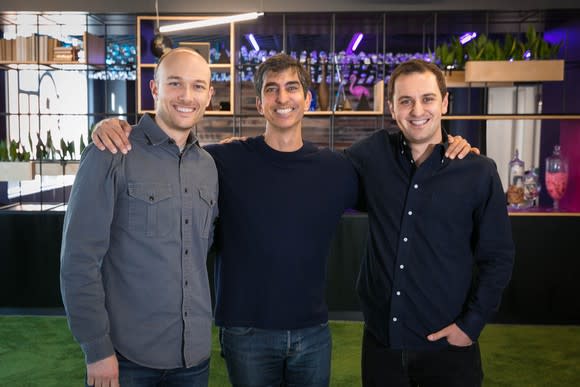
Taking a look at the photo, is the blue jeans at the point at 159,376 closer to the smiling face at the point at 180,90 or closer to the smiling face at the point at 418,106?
the smiling face at the point at 180,90

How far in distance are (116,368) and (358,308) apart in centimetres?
347

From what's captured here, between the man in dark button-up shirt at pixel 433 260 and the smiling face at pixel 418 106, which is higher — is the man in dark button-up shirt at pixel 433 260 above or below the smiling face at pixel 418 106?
below

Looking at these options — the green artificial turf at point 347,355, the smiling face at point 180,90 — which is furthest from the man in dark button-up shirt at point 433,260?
the green artificial turf at point 347,355

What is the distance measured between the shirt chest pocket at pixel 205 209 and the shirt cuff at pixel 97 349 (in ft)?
1.36

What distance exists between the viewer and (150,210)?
1769 millimetres

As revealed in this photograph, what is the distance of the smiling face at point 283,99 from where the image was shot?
6.98ft

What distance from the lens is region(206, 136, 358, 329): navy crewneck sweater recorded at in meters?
2.03

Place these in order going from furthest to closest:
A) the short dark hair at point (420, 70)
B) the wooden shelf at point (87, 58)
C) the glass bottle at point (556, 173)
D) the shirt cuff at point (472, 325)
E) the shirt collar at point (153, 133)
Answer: the wooden shelf at point (87, 58) → the glass bottle at point (556, 173) → the short dark hair at point (420, 70) → the shirt cuff at point (472, 325) → the shirt collar at point (153, 133)

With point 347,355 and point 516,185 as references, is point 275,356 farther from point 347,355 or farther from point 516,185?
point 516,185

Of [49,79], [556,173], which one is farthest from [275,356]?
[49,79]

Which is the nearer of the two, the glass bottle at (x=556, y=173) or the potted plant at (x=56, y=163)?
the glass bottle at (x=556, y=173)

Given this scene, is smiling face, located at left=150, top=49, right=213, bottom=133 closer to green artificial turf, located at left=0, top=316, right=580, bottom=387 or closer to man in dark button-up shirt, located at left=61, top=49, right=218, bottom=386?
man in dark button-up shirt, located at left=61, top=49, right=218, bottom=386

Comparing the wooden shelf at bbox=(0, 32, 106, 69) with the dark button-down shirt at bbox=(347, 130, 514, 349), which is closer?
the dark button-down shirt at bbox=(347, 130, 514, 349)

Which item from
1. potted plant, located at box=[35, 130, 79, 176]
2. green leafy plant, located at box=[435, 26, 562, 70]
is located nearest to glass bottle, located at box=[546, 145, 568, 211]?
green leafy plant, located at box=[435, 26, 562, 70]
